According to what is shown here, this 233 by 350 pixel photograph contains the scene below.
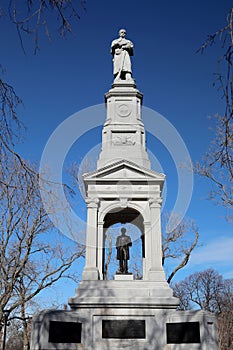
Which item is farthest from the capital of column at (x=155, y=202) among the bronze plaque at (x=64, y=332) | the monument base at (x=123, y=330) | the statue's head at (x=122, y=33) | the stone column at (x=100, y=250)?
the statue's head at (x=122, y=33)

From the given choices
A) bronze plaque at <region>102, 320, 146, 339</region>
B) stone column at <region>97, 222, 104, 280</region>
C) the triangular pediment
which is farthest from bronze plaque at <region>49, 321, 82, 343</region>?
the triangular pediment

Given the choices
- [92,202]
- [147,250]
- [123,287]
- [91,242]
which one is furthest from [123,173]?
[123,287]

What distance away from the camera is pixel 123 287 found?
11.5 m

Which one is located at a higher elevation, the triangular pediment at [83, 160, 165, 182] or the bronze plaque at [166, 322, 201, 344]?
the triangular pediment at [83, 160, 165, 182]

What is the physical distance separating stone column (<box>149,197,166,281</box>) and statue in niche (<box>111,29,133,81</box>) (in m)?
6.48

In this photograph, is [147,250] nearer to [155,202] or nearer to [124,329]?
[155,202]

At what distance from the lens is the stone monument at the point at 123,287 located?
10086mm

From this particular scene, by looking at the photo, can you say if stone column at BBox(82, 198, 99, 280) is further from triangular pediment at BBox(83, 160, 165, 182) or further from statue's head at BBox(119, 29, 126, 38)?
statue's head at BBox(119, 29, 126, 38)

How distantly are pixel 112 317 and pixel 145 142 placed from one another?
7086 mm

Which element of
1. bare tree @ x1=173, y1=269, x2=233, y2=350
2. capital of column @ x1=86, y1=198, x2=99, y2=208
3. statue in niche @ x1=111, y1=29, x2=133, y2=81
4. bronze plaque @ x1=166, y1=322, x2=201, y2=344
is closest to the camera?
bronze plaque @ x1=166, y1=322, x2=201, y2=344

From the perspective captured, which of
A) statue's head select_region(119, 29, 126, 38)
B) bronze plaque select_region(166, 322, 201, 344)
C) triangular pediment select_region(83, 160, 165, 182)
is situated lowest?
bronze plaque select_region(166, 322, 201, 344)

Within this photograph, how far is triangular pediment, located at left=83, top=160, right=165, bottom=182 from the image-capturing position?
42.6 feet

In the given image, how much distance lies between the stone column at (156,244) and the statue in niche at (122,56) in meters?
6.48

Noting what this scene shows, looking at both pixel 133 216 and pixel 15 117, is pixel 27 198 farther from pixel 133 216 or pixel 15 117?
pixel 133 216
